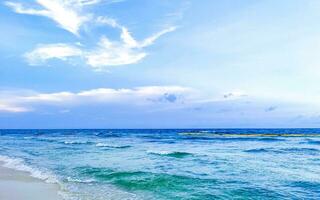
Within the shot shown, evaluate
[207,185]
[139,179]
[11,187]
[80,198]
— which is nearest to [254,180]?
[207,185]

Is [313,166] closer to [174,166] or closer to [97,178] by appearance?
[174,166]

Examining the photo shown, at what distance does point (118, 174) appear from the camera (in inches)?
687

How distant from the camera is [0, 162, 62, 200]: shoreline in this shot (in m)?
12.0

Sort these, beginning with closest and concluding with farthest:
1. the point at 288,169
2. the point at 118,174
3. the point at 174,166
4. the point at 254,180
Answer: the point at 254,180 < the point at 118,174 < the point at 288,169 < the point at 174,166

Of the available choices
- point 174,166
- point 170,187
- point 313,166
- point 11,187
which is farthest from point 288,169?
point 11,187

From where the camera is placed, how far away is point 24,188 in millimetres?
13562

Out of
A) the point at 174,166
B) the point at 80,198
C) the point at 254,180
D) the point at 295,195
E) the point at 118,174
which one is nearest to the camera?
the point at 80,198

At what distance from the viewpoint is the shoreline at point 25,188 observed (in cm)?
1201

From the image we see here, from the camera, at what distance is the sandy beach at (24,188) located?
39.3 feet

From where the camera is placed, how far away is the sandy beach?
1199 cm

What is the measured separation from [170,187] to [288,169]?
8399mm

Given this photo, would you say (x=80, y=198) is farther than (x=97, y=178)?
No

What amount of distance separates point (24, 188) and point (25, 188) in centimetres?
4

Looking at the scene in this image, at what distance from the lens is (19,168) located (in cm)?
1972
